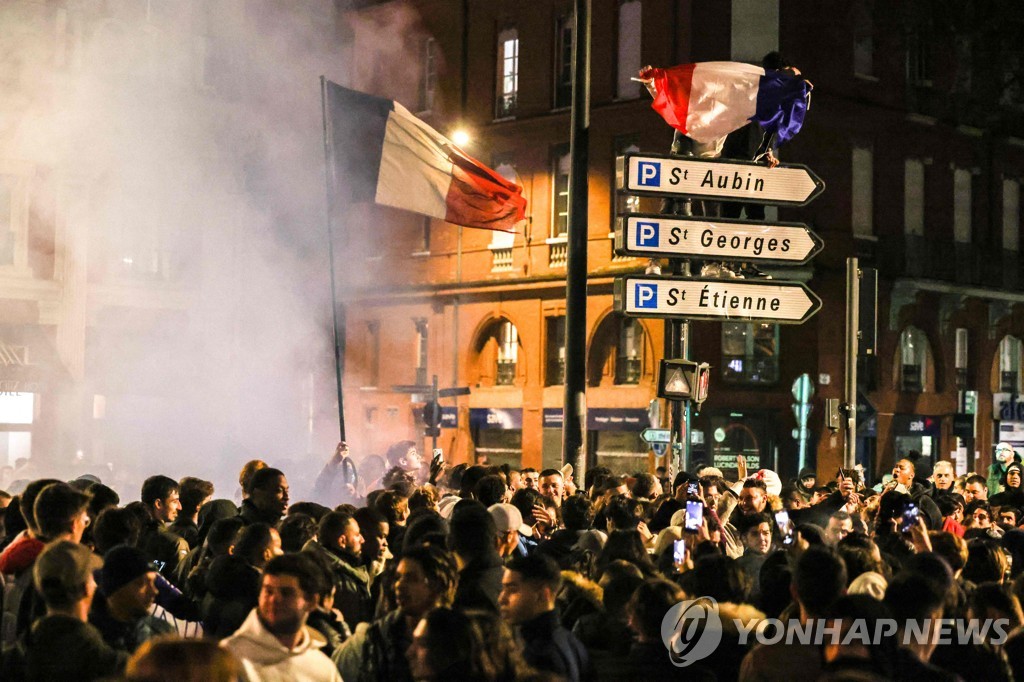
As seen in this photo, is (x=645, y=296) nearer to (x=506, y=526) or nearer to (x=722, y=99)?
(x=722, y=99)

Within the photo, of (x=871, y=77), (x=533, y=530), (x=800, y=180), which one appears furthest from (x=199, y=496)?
(x=871, y=77)

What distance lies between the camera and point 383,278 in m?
34.5

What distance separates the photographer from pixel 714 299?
11852mm

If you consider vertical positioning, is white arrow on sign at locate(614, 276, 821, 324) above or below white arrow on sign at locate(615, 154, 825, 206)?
below

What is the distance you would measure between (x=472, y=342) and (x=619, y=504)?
77.1 ft

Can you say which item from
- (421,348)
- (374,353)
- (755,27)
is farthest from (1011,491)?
(374,353)

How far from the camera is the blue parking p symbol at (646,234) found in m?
11.5

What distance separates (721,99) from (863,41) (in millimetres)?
18622

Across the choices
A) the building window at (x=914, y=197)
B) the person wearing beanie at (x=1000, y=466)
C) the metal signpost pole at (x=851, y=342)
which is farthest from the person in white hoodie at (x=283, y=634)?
the building window at (x=914, y=197)

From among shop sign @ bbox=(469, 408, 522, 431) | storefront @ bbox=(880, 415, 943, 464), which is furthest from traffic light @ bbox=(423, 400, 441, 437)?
storefront @ bbox=(880, 415, 943, 464)

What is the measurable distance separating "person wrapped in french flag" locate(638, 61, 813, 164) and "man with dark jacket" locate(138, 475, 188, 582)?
6.04 m

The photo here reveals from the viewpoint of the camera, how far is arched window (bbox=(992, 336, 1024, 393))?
1308 inches

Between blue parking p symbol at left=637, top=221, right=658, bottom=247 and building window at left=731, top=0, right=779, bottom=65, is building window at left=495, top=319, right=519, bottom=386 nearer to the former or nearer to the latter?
building window at left=731, top=0, right=779, bottom=65

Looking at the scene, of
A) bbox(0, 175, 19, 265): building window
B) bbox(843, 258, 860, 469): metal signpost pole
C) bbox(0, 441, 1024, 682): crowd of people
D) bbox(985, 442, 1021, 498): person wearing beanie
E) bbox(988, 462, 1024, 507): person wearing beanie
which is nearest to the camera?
bbox(0, 441, 1024, 682): crowd of people
